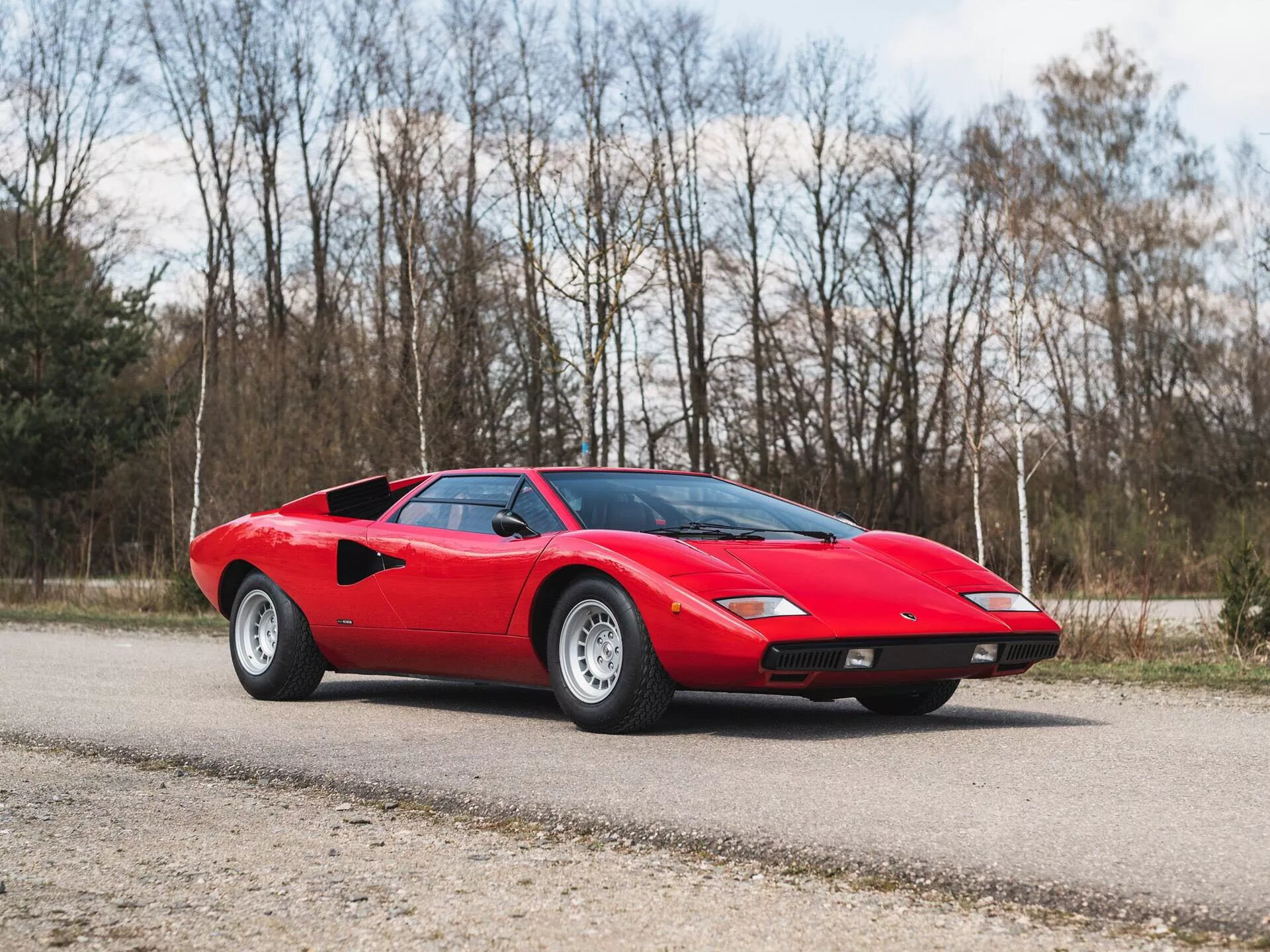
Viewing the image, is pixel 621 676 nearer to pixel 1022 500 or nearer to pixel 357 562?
pixel 357 562

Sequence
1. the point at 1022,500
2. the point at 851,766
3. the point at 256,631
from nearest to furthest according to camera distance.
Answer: the point at 851,766 < the point at 256,631 < the point at 1022,500

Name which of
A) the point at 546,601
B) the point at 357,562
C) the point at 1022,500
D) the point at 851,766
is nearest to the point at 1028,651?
the point at 851,766

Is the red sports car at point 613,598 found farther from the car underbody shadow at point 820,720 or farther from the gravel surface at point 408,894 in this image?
the gravel surface at point 408,894

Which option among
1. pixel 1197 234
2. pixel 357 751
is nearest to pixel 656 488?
pixel 357 751

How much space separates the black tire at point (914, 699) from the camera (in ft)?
25.2

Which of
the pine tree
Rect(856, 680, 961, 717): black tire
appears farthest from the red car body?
the pine tree

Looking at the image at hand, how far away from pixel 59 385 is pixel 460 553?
21.7 m

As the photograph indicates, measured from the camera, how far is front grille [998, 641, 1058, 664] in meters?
6.94

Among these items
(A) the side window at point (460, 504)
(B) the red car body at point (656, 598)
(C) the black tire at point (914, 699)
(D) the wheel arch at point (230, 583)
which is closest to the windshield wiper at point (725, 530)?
(B) the red car body at point (656, 598)

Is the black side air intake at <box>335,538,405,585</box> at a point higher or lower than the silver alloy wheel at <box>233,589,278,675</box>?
higher

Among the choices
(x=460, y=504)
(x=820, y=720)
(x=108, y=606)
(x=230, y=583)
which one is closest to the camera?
(x=820, y=720)

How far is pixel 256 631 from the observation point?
29.6ft

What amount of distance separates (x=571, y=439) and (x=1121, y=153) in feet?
53.3

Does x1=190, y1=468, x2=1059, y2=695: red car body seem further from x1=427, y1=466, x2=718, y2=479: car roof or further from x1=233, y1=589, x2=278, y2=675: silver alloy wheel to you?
x1=233, y1=589, x2=278, y2=675: silver alloy wheel
